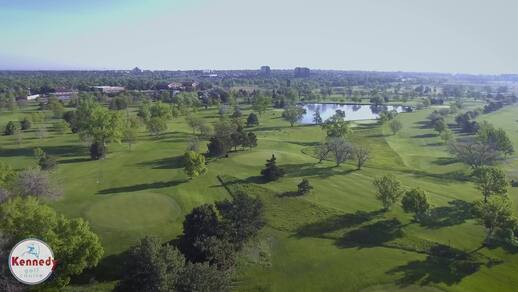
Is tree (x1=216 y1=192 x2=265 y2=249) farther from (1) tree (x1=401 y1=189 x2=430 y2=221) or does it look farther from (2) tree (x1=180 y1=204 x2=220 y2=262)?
(1) tree (x1=401 y1=189 x2=430 y2=221)

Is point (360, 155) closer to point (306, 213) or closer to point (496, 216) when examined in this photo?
point (306, 213)

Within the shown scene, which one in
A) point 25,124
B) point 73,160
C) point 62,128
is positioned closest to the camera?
point 73,160

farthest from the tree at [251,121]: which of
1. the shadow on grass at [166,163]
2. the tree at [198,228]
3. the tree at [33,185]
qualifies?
the tree at [198,228]

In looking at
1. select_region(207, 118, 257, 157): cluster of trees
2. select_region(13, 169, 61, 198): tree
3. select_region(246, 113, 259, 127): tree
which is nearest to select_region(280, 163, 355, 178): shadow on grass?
select_region(207, 118, 257, 157): cluster of trees

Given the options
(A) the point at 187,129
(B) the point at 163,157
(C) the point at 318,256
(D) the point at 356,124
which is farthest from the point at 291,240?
(D) the point at 356,124

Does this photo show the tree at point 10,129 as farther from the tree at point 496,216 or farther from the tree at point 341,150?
the tree at point 496,216

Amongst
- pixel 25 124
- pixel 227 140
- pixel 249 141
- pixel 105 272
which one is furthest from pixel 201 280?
pixel 25 124
